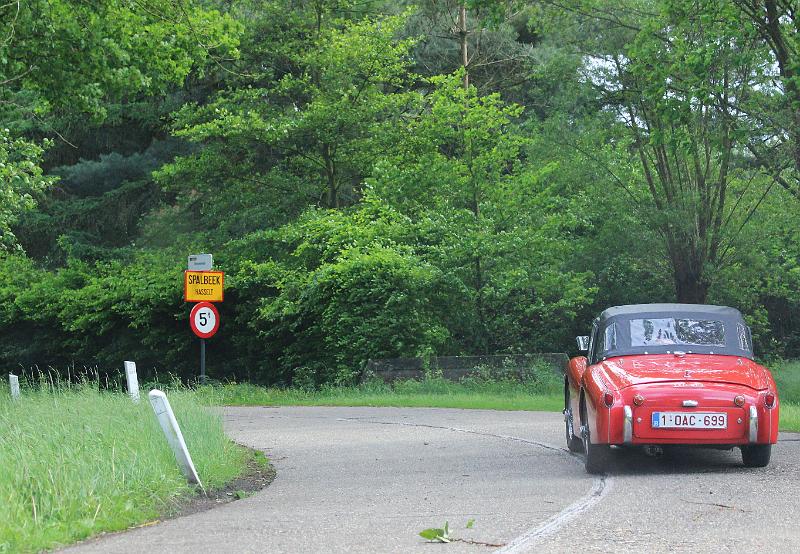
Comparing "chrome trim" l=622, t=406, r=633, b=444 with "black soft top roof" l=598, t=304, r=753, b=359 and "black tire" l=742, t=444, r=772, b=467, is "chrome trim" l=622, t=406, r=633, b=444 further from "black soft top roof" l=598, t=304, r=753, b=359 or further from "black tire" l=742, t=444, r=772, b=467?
"black soft top roof" l=598, t=304, r=753, b=359

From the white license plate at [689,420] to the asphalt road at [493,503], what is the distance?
1.56ft

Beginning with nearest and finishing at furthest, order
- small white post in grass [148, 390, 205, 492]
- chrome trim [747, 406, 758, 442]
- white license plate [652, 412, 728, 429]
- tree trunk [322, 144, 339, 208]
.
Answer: small white post in grass [148, 390, 205, 492] → white license plate [652, 412, 728, 429] → chrome trim [747, 406, 758, 442] → tree trunk [322, 144, 339, 208]

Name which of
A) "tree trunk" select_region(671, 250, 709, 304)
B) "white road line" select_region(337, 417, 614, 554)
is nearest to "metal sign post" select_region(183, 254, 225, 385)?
"tree trunk" select_region(671, 250, 709, 304)

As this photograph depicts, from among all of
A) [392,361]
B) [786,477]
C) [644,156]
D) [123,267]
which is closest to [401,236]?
[392,361]

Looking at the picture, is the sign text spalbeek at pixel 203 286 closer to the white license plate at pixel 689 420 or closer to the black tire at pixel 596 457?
the black tire at pixel 596 457

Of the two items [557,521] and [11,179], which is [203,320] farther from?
[557,521]

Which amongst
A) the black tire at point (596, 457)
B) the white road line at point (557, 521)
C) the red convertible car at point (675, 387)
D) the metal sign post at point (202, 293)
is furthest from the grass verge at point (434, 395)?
the white road line at point (557, 521)

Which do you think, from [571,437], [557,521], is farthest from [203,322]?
[557,521]

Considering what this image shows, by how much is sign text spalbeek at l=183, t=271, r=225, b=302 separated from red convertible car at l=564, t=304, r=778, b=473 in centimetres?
1599

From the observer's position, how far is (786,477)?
35.6ft

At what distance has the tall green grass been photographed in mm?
7895

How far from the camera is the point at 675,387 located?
36.1 feet

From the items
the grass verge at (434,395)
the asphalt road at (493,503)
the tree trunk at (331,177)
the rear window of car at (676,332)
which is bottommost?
the grass verge at (434,395)

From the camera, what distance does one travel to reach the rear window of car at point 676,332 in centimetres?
1243
